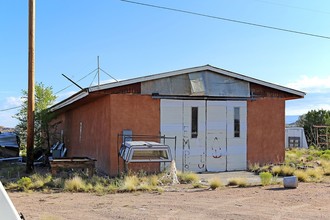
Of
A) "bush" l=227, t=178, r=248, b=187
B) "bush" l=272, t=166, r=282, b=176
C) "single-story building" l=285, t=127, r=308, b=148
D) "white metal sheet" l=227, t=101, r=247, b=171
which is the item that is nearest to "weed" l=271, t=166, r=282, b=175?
"bush" l=272, t=166, r=282, b=176

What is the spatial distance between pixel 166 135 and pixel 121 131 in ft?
5.78

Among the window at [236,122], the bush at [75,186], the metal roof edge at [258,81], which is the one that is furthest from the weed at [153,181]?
the metal roof edge at [258,81]

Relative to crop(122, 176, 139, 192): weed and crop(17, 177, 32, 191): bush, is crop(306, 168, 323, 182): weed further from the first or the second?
crop(17, 177, 32, 191): bush

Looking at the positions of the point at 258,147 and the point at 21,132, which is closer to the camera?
the point at 258,147

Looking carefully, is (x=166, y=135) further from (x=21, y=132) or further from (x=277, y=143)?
(x=21, y=132)

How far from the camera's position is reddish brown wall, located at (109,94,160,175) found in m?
15.1

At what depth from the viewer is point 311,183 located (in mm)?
12883

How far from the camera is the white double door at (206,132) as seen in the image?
15.9m

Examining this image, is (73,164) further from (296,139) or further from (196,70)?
(296,139)

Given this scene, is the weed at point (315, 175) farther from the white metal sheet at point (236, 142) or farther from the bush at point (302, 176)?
the white metal sheet at point (236, 142)

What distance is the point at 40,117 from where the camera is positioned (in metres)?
22.3

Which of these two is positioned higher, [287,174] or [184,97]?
[184,97]

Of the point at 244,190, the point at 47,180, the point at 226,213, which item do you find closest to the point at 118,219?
the point at 226,213

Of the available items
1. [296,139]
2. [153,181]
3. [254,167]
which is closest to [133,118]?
[153,181]
